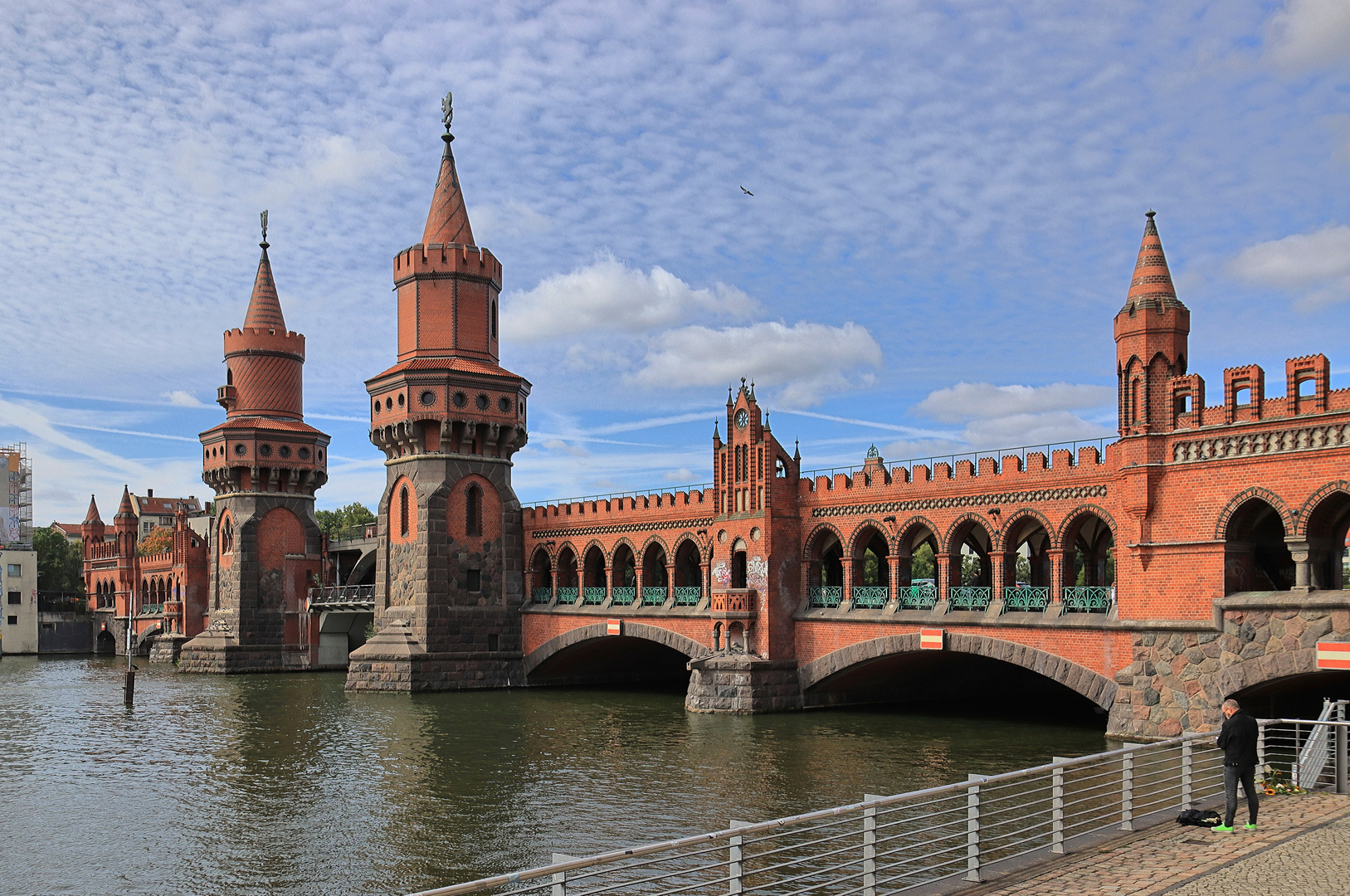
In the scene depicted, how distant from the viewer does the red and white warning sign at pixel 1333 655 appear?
973 inches

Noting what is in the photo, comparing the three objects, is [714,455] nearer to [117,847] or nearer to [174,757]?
[174,757]

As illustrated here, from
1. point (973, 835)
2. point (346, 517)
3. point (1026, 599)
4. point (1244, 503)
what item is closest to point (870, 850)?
point (973, 835)

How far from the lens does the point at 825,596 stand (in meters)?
38.7

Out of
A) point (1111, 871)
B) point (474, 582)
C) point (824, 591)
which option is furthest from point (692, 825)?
point (474, 582)

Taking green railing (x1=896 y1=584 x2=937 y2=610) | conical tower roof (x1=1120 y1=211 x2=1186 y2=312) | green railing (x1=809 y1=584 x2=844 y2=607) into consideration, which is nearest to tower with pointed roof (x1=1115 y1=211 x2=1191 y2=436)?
conical tower roof (x1=1120 y1=211 x2=1186 y2=312)

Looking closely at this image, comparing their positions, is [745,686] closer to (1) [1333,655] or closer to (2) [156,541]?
(1) [1333,655]

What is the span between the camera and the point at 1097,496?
31125 millimetres

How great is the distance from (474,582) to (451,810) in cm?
2689

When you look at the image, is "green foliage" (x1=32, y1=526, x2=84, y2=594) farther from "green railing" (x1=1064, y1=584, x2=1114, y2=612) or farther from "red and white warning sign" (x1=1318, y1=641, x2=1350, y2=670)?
"red and white warning sign" (x1=1318, y1=641, x2=1350, y2=670)

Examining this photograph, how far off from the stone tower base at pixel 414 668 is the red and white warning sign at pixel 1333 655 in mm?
32616

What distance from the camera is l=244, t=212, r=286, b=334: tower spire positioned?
63531mm

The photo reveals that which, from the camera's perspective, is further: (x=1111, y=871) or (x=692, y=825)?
(x=692, y=825)

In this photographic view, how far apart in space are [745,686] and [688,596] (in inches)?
259

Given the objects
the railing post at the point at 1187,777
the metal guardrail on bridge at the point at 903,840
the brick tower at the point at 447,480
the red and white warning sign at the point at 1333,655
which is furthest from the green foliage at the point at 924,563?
the railing post at the point at 1187,777
